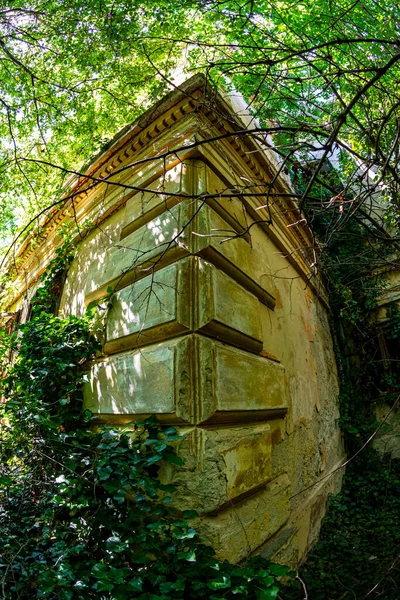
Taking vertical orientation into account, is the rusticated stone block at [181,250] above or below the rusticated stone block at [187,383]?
above

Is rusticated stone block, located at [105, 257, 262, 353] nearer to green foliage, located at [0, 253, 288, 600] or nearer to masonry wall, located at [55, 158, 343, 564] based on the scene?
masonry wall, located at [55, 158, 343, 564]

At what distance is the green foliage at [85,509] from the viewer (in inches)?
56.4

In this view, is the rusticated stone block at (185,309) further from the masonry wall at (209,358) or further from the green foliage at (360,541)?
the green foliage at (360,541)

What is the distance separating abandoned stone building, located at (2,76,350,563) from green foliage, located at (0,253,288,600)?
7.3 inches

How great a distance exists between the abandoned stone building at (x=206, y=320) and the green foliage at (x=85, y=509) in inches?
7.3

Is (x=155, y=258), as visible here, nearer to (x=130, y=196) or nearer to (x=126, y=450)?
(x=130, y=196)

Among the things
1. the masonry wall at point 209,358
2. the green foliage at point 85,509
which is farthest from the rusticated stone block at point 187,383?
the green foliage at point 85,509

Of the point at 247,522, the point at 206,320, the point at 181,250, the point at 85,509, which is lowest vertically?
the point at 247,522

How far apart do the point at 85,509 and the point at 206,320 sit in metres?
1.34

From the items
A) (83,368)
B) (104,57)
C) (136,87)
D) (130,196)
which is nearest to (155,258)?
(130,196)

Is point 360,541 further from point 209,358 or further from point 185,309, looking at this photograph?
point 185,309

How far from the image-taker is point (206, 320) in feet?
6.79

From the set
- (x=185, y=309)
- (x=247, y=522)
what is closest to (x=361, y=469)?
(x=247, y=522)

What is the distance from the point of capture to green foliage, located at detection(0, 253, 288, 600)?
1.43m
